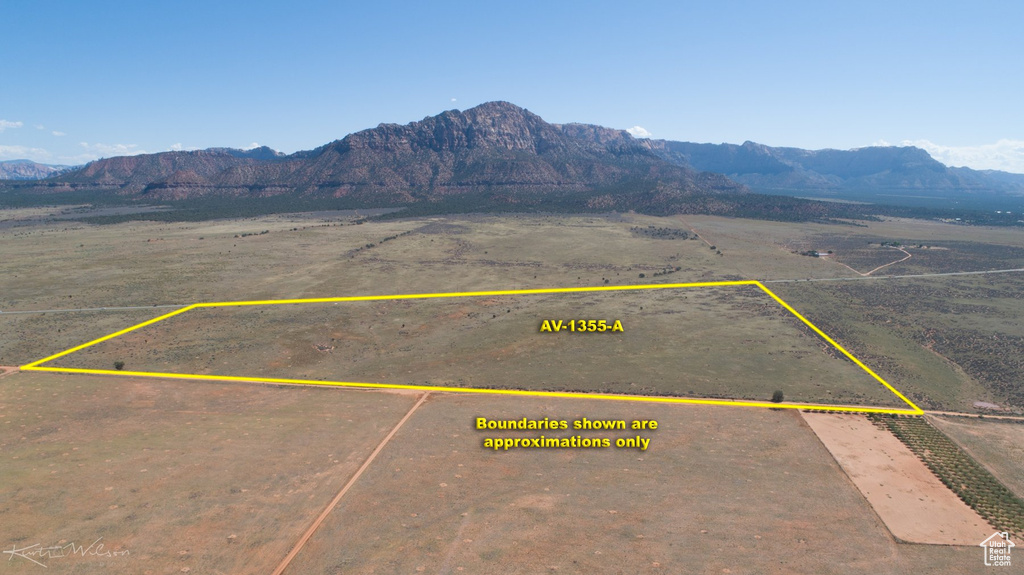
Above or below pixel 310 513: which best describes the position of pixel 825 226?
above

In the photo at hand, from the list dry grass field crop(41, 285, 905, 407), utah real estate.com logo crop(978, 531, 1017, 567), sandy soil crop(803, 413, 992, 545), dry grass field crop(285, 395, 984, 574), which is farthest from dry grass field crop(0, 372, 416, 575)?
utah real estate.com logo crop(978, 531, 1017, 567)

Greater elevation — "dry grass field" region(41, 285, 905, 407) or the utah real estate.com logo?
"dry grass field" region(41, 285, 905, 407)

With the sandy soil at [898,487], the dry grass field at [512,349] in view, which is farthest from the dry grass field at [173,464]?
the sandy soil at [898,487]

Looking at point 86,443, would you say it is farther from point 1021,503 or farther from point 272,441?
point 1021,503

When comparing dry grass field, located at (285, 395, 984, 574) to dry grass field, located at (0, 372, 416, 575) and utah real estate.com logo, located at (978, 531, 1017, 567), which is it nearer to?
utah real estate.com logo, located at (978, 531, 1017, 567)

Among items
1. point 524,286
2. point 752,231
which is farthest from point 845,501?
point 752,231

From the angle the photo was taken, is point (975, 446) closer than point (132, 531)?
No

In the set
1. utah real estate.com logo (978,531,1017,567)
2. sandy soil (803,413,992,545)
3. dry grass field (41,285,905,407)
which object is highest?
dry grass field (41,285,905,407)
